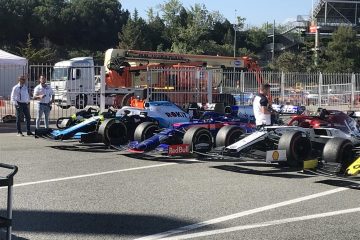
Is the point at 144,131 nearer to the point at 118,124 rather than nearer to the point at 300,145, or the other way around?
the point at 118,124

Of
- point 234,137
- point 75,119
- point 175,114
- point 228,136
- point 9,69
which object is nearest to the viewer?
point 228,136

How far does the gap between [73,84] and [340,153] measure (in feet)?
63.3

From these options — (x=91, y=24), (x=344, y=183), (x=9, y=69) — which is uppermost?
Result: (x=91, y=24)

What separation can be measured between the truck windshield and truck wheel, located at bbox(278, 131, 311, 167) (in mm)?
19578

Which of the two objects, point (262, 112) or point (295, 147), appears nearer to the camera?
point (295, 147)

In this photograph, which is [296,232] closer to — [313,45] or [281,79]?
[281,79]

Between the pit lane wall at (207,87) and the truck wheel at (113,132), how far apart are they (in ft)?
28.4

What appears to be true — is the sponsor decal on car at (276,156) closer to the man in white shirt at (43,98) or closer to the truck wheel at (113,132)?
the truck wheel at (113,132)

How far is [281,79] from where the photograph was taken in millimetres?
28406

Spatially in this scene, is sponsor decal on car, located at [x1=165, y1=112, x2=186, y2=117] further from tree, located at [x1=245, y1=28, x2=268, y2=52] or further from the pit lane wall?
tree, located at [x1=245, y1=28, x2=268, y2=52]

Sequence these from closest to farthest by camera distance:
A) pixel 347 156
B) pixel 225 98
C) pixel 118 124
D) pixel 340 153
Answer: pixel 340 153 < pixel 347 156 < pixel 118 124 < pixel 225 98

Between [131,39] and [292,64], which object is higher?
[131,39]

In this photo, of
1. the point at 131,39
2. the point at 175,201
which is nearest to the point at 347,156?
the point at 175,201

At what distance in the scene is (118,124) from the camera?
1242 centimetres
